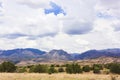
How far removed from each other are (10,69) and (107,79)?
117ft

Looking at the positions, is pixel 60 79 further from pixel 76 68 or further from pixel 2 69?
pixel 76 68

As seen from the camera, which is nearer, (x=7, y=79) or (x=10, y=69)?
(x=7, y=79)

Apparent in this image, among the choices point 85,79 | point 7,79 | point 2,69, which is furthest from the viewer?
point 2,69

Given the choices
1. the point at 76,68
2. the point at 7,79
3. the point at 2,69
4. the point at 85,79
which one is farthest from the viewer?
the point at 76,68

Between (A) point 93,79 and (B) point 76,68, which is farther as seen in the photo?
(B) point 76,68

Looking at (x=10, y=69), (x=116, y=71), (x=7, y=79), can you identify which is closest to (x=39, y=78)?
(x=7, y=79)

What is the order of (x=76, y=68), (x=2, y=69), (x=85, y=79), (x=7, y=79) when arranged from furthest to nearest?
1. (x=76, y=68)
2. (x=2, y=69)
3. (x=85, y=79)
4. (x=7, y=79)

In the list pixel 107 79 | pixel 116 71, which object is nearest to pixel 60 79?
pixel 107 79

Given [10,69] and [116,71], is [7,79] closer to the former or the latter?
[10,69]

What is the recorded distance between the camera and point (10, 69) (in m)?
63.4

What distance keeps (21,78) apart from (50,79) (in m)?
3.48

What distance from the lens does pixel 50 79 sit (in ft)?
102

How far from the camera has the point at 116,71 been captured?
67188 mm

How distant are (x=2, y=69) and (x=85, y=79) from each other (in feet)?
114
